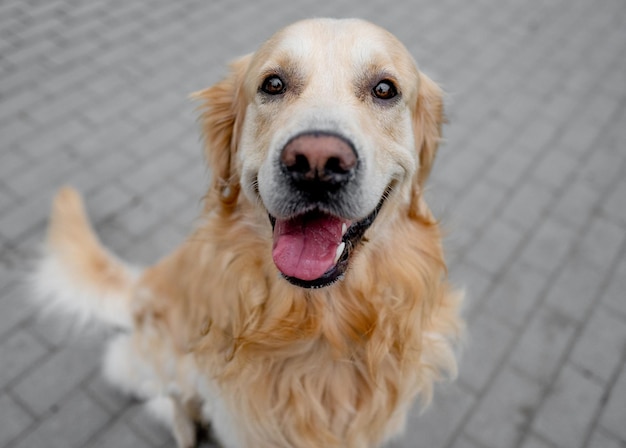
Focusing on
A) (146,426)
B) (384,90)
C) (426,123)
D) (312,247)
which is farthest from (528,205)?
(146,426)

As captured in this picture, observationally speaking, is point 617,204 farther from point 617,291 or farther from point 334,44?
point 334,44

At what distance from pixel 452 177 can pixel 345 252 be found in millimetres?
2535

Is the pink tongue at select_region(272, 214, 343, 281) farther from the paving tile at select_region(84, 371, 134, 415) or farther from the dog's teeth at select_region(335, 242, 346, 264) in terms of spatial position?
the paving tile at select_region(84, 371, 134, 415)

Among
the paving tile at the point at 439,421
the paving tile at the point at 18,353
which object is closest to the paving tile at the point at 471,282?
the paving tile at the point at 439,421

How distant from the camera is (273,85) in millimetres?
1999

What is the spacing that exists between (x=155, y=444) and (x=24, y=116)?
3051mm

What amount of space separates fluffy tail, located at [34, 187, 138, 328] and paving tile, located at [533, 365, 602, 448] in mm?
2402

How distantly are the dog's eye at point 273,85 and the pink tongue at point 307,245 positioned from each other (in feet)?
1.73

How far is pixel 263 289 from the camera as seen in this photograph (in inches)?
79.7

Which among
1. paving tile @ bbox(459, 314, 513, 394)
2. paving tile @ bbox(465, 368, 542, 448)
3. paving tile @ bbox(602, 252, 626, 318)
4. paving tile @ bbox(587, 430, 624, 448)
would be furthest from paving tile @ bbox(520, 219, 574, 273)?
paving tile @ bbox(587, 430, 624, 448)

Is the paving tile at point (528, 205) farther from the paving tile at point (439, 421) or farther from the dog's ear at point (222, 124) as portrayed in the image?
the dog's ear at point (222, 124)

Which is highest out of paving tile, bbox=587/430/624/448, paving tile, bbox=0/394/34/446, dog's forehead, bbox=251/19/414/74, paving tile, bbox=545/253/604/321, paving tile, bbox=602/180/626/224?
dog's forehead, bbox=251/19/414/74

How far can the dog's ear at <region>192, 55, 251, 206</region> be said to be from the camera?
221cm

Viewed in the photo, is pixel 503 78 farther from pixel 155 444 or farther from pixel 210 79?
pixel 155 444
